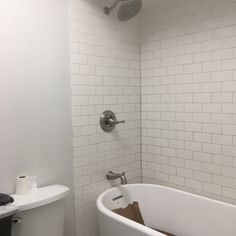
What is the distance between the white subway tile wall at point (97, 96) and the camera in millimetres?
2150

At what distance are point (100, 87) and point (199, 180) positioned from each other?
1191 mm

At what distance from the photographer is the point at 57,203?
178cm

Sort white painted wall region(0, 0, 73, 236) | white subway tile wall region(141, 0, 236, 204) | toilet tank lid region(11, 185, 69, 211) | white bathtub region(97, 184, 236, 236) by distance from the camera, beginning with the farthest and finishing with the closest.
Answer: white subway tile wall region(141, 0, 236, 204) < white bathtub region(97, 184, 236, 236) < white painted wall region(0, 0, 73, 236) < toilet tank lid region(11, 185, 69, 211)

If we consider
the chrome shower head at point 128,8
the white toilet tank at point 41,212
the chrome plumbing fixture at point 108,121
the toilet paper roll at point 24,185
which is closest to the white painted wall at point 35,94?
the toilet paper roll at point 24,185

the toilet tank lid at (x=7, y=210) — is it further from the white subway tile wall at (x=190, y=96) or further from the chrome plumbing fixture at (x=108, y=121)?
the white subway tile wall at (x=190, y=96)

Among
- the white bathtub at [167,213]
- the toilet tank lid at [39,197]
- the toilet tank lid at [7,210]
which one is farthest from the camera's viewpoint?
the white bathtub at [167,213]

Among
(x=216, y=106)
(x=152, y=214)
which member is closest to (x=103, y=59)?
(x=216, y=106)

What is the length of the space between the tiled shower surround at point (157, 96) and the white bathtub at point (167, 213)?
0.51ft

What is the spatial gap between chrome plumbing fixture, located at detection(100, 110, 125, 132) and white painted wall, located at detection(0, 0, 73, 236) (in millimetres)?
344

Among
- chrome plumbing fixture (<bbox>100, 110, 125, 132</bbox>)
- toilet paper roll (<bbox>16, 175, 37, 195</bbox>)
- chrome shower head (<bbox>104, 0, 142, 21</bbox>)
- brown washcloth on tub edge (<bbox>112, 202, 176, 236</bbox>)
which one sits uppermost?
chrome shower head (<bbox>104, 0, 142, 21</bbox>)

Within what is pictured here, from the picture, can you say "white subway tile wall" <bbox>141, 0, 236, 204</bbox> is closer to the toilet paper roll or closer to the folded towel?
the folded towel

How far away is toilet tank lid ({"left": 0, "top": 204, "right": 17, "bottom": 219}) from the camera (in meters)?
1.45

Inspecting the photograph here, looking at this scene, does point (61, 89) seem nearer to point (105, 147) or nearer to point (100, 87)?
point (100, 87)

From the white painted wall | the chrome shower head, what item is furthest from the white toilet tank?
the chrome shower head
